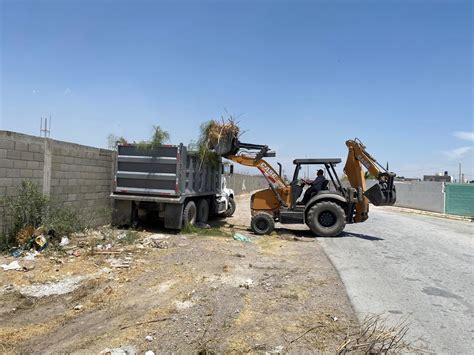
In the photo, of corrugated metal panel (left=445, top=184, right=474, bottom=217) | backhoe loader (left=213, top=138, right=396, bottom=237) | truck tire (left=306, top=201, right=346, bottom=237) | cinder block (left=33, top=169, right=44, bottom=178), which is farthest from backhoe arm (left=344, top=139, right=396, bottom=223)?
corrugated metal panel (left=445, top=184, right=474, bottom=217)

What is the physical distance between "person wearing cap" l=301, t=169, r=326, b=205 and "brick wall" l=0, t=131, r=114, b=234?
6.07 metres

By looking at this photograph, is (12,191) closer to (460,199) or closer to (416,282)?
(416,282)

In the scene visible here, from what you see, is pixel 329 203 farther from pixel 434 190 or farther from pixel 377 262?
pixel 434 190

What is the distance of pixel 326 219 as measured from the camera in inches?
504

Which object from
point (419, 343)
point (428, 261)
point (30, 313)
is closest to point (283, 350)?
point (419, 343)

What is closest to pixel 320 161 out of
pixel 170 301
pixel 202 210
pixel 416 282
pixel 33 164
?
pixel 202 210

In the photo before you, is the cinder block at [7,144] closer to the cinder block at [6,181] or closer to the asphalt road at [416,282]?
the cinder block at [6,181]

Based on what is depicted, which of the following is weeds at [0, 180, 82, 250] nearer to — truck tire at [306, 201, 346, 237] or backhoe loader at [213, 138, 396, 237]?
backhoe loader at [213, 138, 396, 237]

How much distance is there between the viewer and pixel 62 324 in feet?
16.4

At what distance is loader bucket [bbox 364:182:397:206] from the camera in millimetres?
12773

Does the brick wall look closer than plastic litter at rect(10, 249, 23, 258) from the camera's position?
No

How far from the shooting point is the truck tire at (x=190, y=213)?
1198 cm

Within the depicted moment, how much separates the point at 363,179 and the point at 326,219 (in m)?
1.91

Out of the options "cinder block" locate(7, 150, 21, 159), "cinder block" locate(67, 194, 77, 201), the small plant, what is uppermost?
"cinder block" locate(7, 150, 21, 159)
